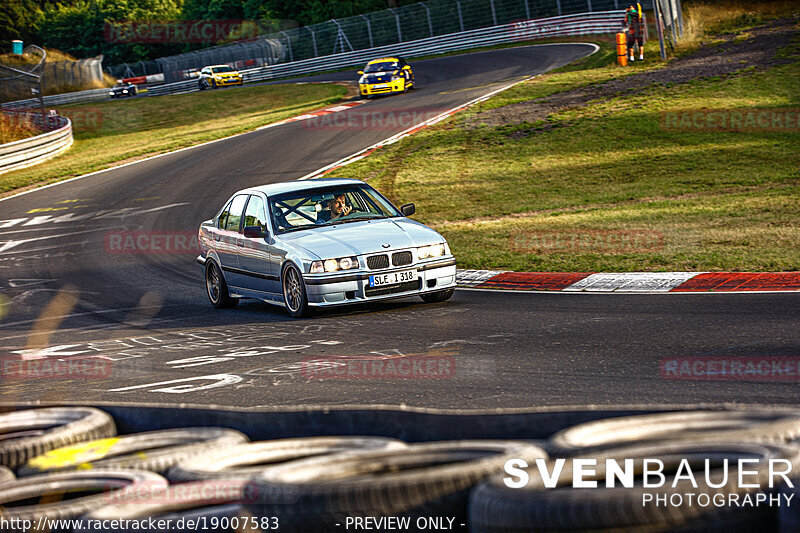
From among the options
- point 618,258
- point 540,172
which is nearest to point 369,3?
point 540,172

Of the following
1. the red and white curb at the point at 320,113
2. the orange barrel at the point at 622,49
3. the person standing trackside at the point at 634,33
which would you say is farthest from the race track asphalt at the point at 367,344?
the person standing trackside at the point at 634,33

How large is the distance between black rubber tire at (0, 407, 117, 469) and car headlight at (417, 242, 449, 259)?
562cm

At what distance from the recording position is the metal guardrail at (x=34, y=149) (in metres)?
31.1

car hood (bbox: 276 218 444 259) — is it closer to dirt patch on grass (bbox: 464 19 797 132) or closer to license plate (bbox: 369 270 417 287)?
license plate (bbox: 369 270 417 287)

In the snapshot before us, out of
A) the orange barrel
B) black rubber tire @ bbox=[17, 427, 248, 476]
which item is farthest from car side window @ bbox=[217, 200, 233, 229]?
the orange barrel

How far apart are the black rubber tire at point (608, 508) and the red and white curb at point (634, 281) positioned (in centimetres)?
716

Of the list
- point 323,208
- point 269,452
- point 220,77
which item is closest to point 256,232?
point 323,208

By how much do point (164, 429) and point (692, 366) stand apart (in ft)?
12.0

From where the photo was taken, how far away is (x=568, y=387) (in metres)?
6.51

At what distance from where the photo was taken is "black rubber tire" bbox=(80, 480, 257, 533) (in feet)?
11.8

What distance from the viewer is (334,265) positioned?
10.6 m
